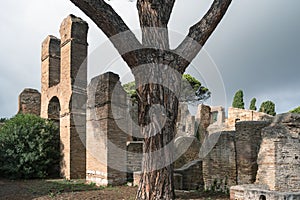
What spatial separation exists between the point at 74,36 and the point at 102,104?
3612 millimetres

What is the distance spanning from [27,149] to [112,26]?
8349mm

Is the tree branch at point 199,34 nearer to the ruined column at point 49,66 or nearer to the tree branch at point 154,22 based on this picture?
the tree branch at point 154,22

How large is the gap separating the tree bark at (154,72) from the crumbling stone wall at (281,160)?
225 centimetres

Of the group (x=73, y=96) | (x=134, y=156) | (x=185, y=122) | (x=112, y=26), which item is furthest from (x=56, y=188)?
(x=185, y=122)

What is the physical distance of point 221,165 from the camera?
27.9 feet

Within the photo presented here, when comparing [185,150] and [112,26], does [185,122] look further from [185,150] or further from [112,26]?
[112,26]

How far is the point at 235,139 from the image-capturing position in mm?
8258

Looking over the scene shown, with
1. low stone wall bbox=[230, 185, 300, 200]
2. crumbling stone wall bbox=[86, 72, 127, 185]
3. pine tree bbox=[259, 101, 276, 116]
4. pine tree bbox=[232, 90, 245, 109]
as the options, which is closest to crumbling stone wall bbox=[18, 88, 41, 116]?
crumbling stone wall bbox=[86, 72, 127, 185]

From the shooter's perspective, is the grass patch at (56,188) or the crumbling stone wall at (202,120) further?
the crumbling stone wall at (202,120)

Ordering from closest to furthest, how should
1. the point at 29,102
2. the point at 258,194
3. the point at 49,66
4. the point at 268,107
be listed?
the point at 258,194
the point at 49,66
the point at 29,102
the point at 268,107

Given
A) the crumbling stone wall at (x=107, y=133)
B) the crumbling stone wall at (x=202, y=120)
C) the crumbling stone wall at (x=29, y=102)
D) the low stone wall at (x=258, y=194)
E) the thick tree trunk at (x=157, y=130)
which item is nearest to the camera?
the low stone wall at (x=258, y=194)

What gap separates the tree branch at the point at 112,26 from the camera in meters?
5.55

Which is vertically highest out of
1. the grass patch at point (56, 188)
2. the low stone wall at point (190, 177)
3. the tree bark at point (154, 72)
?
the tree bark at point (154, 72)

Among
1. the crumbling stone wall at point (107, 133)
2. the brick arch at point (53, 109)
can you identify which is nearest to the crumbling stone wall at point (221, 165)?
the crumbling stone wall at point (107, 133)
